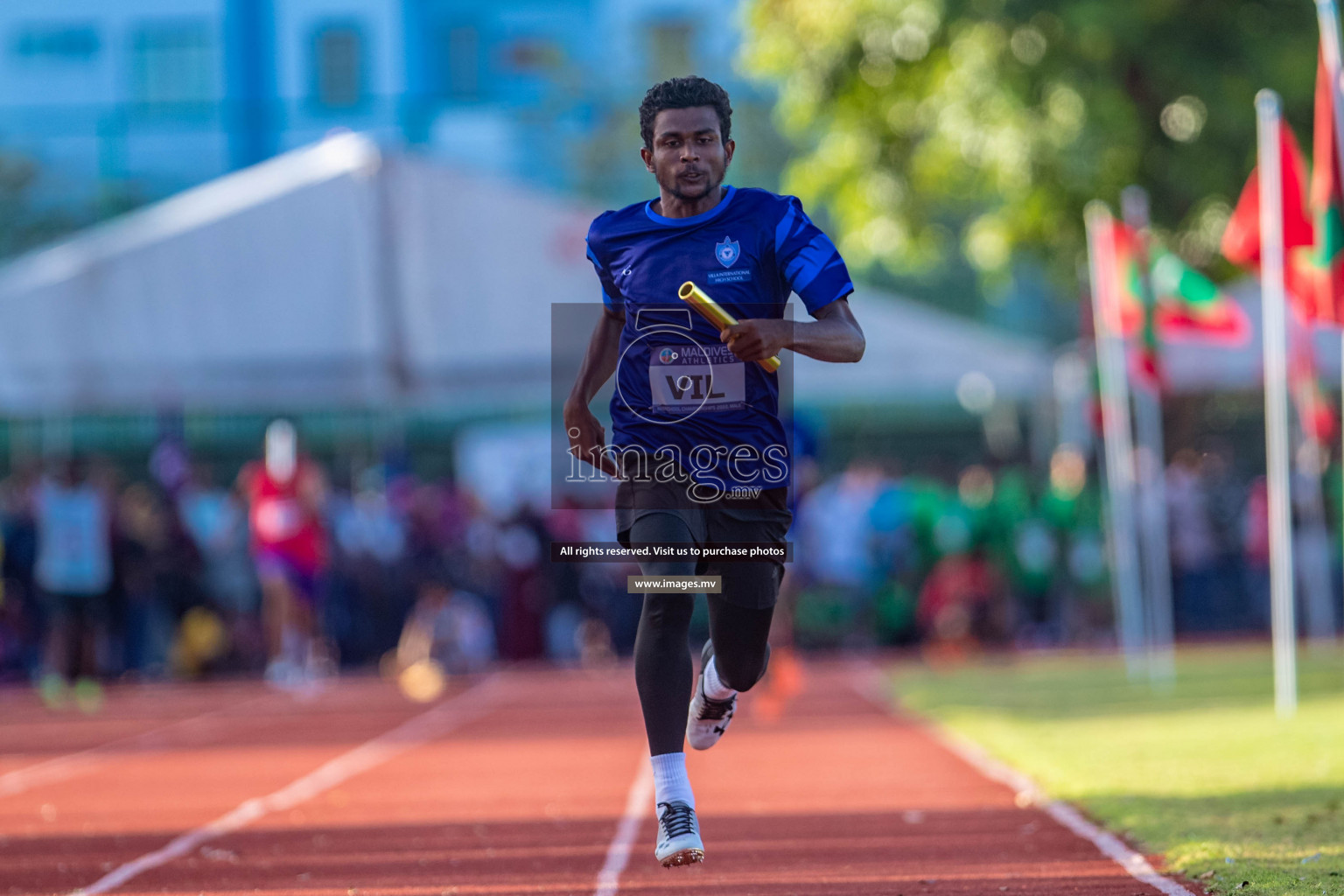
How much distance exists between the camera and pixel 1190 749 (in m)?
9.48

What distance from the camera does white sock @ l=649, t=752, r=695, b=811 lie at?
4980 mm

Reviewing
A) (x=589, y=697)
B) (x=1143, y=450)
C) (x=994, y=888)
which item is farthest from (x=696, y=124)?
(x=1143, y=450)

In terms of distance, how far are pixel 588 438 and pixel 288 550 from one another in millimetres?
11102

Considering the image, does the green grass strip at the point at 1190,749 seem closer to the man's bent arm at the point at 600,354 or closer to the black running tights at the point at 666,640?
the black running tights at the point at 666,640

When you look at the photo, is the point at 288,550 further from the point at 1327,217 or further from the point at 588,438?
the point at 588,438

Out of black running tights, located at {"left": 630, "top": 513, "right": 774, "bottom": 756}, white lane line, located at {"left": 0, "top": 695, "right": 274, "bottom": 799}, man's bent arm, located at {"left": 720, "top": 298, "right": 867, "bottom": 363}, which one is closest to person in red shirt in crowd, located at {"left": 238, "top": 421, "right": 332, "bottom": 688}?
white lane line, located at {"left": 0, "top": 695, "right": 274, "bottom": 799}

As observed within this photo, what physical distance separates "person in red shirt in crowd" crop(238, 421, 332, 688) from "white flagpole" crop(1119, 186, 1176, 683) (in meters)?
6.97

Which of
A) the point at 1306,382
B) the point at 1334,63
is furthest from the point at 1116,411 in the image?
the point at 1334,63

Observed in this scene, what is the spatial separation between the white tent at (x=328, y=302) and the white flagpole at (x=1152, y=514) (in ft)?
6.38

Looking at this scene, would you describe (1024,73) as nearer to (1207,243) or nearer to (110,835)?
(1207,243)

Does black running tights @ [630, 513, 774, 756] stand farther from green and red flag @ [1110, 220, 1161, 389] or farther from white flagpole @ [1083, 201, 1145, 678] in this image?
white flagpole @ [1083, 201, 1145, 678]

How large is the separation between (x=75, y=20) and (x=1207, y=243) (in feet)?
59.6

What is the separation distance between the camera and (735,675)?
5352 millimetres

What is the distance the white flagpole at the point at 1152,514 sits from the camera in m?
14.1
